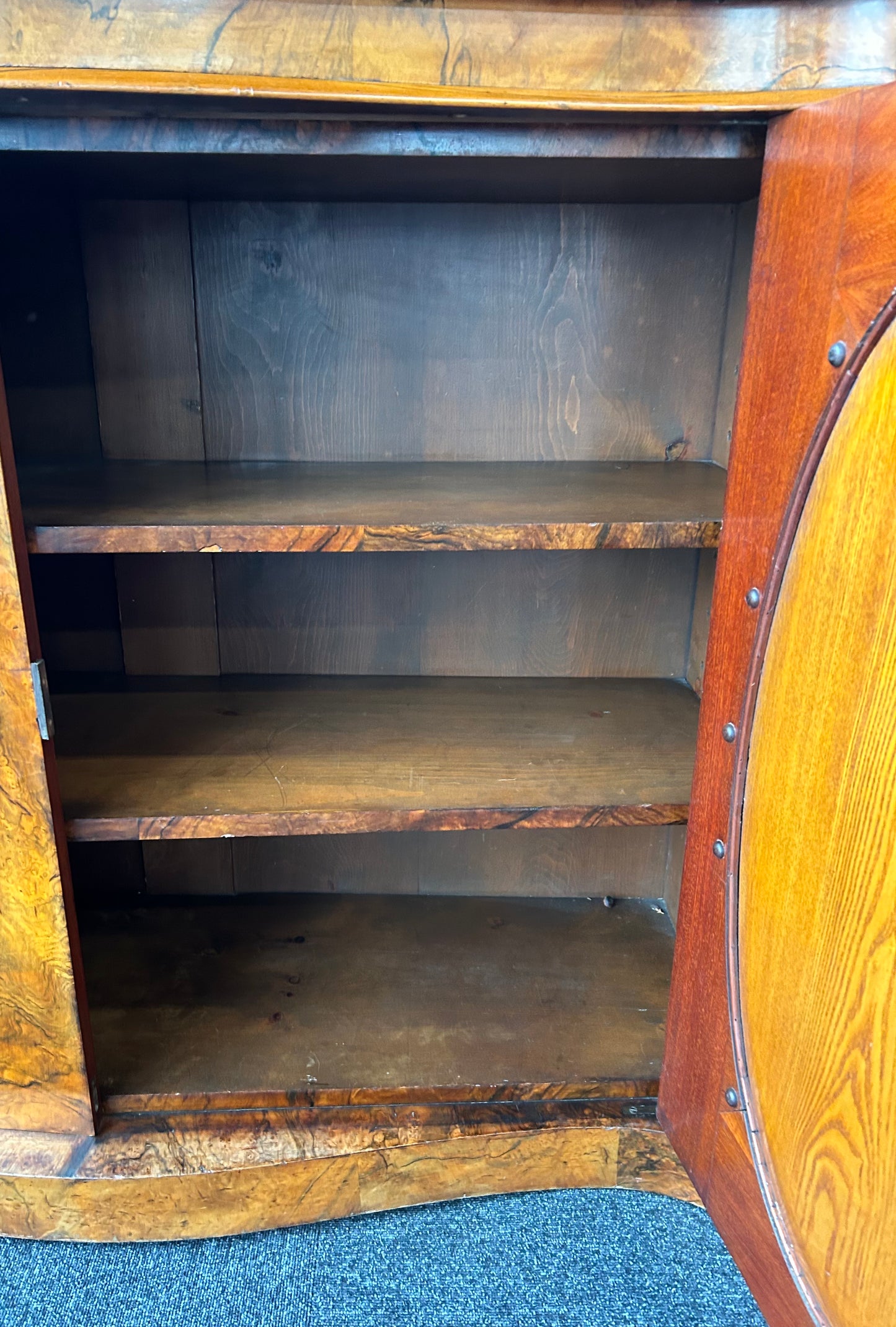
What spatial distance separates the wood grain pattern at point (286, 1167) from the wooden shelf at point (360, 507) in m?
0.60

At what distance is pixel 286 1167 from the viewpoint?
954 millimetres

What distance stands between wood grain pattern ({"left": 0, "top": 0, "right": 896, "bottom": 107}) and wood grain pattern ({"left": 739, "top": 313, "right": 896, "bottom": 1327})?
34cm

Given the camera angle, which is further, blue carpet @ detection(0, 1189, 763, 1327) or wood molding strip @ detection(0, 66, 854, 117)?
blue carpet @ detection(0, 1189, 763, 1327)

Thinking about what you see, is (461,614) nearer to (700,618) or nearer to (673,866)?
(700,618)

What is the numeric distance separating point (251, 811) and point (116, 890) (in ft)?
1.80

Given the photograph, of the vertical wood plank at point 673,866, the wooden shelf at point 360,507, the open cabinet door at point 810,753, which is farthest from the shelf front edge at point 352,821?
the vertical wood plank at point 673,866

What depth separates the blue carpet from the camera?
3.08 feet

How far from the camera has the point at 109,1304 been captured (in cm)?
95

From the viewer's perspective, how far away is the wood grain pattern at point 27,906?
2.45 feet

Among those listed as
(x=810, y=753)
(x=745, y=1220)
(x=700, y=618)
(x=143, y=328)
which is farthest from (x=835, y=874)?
(x=143, y=328)

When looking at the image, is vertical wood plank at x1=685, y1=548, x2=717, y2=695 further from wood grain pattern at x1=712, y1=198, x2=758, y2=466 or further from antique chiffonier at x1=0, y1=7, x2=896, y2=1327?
wood grain pattern at x1=712, y1=198, x2=758, y2=466

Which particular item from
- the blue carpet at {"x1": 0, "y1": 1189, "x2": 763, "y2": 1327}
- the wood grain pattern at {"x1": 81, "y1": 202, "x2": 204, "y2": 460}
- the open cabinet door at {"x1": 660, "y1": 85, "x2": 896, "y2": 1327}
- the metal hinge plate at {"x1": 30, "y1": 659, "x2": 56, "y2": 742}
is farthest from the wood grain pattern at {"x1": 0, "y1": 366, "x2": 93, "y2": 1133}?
the open cabinet door at {"x1": 660, "y1": 85, "x2": 896, "y2": 1327}

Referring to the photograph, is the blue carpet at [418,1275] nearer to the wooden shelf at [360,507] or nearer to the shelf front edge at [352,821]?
the shelf front edge at [352,821]

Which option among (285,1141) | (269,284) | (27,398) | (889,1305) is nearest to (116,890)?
(285,1141)
